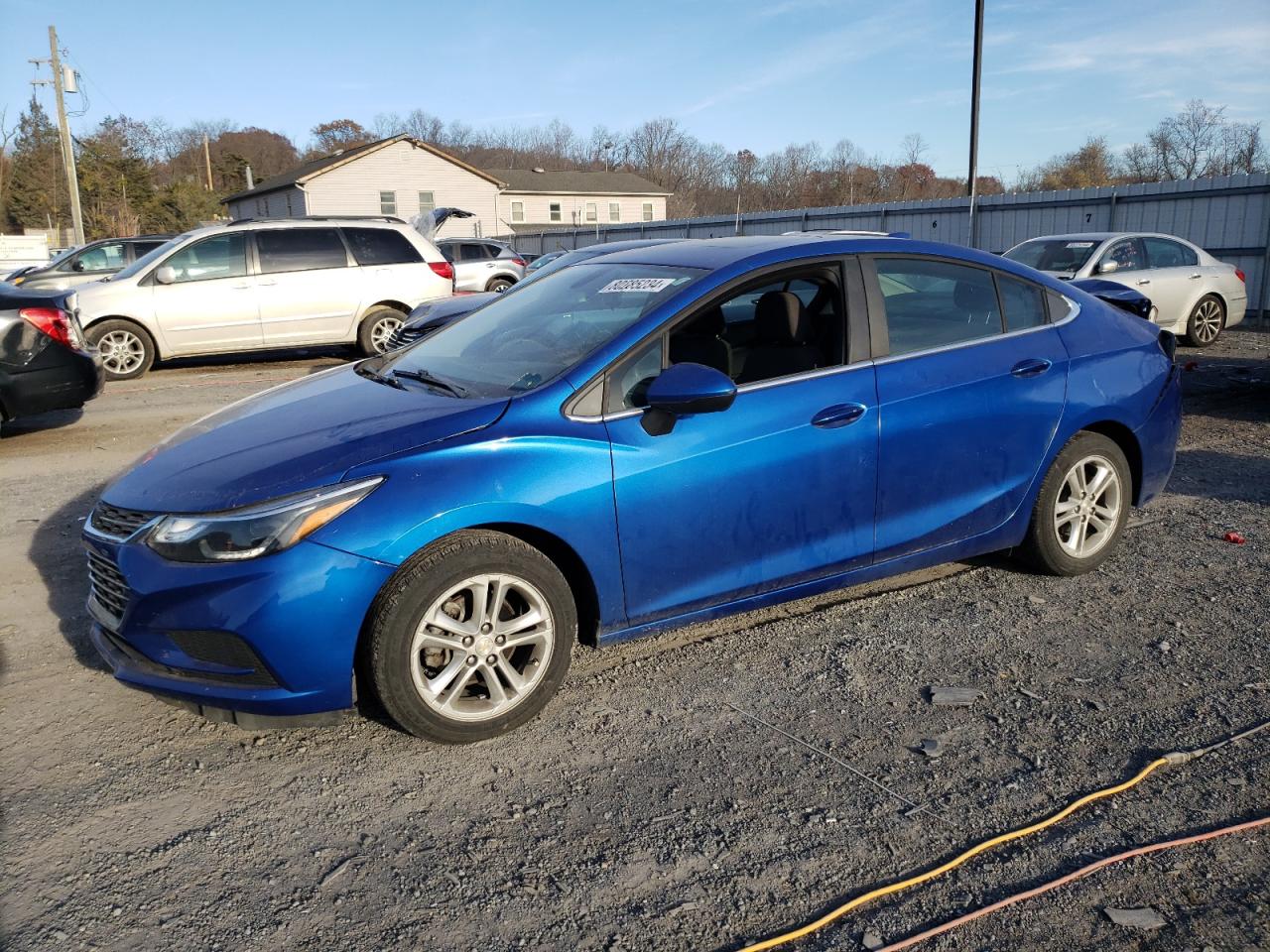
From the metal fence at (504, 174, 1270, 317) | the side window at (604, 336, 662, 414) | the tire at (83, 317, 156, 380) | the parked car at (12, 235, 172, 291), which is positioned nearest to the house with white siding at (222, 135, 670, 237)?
the metal fence at (504, 174, 1270, 317)

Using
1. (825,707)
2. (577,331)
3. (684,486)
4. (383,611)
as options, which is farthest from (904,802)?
(577,331)

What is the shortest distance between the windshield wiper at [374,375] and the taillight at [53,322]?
514cm

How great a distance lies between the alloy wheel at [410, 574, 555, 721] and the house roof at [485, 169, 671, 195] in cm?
6134

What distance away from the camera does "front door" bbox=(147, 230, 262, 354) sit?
12312 mm

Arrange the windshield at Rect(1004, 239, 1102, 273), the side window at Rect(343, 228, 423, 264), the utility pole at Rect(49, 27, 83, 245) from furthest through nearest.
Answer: the utility pole at Rect(49, 27, 83, 245) → the side window at Rect(343, 228, 423, 264) → the windshield at Rect(1004, 239, 1102, 273)

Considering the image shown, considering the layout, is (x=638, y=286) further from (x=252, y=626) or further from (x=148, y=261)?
(x=148, y=261)

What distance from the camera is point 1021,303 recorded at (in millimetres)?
4793

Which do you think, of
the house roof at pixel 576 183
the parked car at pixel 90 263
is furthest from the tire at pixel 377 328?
the house roof at pixel 576 183

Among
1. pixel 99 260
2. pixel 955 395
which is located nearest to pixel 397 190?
pixel 99 260

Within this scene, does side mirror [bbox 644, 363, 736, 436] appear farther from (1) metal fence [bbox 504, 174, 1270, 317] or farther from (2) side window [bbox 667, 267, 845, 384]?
(1) metal fence [bbox 504, 174, 1270, 317]

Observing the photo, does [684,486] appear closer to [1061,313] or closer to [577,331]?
[577,331]

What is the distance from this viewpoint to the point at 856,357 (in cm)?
422

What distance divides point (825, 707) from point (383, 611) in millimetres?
1682

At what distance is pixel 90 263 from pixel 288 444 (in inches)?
708
